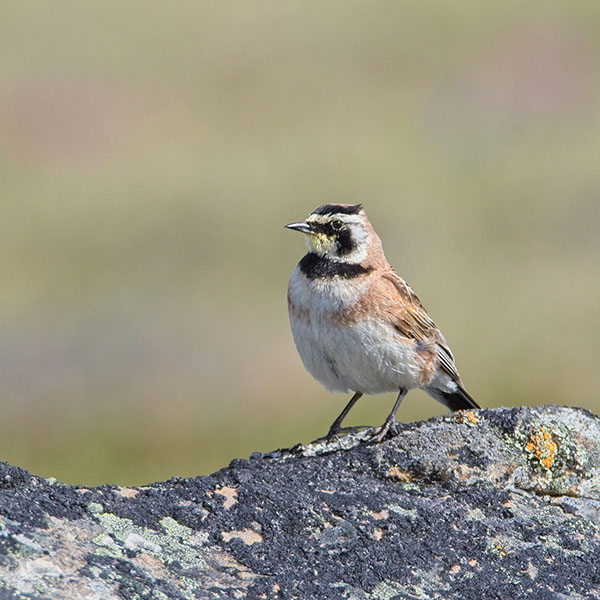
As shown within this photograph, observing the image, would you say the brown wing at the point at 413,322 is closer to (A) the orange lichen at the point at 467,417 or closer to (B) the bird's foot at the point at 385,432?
(B) the bird's foot at the point at 385,432

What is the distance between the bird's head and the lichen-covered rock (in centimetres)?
199

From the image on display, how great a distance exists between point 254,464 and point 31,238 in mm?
18392

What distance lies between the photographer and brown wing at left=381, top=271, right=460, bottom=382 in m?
7.51

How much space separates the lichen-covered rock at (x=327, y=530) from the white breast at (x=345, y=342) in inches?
54.9

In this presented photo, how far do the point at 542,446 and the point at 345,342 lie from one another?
164cm

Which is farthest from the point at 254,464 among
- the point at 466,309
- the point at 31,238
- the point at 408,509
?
the point at 31,238

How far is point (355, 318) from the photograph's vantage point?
7309 mm

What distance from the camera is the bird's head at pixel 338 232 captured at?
7.54m

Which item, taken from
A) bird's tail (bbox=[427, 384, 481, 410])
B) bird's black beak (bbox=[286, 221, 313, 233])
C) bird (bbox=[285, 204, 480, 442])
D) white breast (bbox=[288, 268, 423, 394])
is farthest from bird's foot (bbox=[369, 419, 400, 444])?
bird's tail (bbox=[427, 384, 481, 410])

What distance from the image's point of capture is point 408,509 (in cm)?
492

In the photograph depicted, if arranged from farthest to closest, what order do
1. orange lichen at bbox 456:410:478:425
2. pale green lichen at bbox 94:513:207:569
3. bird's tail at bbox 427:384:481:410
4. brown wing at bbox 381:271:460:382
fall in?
bird's tail at bbox 427:384:481:410, brown wing at bbox 381:271:460:382, orange lichen at bbox 456:410:478:425, pale green lichen at bbox 94:513:207:569

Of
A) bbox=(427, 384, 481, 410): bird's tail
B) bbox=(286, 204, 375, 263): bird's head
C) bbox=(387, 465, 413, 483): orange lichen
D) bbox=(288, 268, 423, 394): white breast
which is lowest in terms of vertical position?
bbox=(427, 384, 481, 410): bird's tail

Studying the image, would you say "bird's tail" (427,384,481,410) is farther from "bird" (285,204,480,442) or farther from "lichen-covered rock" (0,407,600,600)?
"lichen-covered rock" (0,407,600,600)

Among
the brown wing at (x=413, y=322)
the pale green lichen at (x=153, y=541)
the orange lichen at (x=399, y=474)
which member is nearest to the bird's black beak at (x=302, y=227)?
the brown wing at (x=413, y=322)
